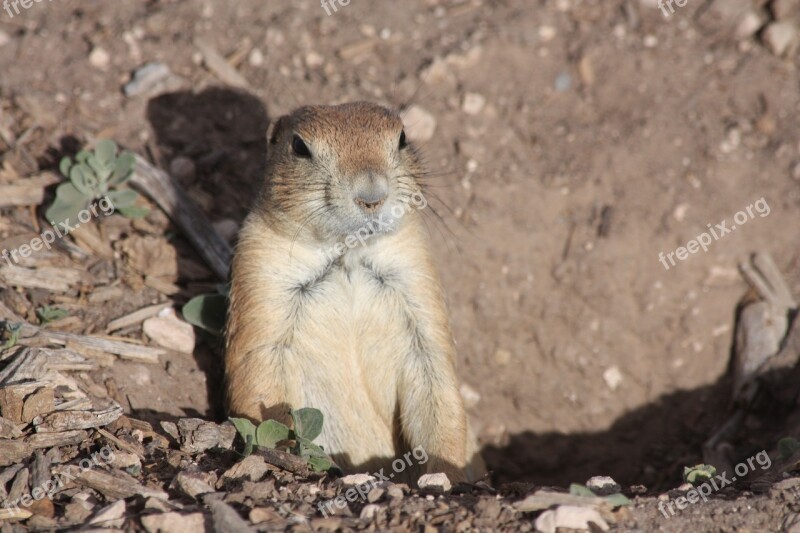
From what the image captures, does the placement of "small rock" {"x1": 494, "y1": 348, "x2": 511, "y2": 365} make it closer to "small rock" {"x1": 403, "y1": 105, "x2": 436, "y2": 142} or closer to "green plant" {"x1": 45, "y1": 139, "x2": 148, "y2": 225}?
"small rock" {"x1": 403, "y1": 105, "x2": 436, "y2": 142}

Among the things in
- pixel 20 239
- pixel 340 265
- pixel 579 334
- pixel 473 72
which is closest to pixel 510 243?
pixel 579 334

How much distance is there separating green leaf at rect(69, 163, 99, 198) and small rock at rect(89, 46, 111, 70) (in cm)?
164

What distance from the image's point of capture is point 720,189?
7988mm

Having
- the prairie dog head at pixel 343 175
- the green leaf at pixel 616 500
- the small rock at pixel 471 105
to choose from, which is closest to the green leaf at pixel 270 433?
the prairie dog head at pixel 343 175

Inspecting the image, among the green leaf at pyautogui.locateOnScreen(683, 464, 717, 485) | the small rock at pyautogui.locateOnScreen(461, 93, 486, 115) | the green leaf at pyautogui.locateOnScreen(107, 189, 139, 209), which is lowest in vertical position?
the green leaf at pyautogui.locateOnScreen(683, 464, 717, 485)

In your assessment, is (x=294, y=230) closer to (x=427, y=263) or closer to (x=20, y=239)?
(x=427, y=263)

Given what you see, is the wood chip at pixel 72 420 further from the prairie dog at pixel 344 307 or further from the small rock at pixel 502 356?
the small rock at pixel 502 356

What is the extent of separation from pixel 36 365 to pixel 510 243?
4.36 m

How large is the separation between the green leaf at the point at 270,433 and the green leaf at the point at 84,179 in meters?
2.72

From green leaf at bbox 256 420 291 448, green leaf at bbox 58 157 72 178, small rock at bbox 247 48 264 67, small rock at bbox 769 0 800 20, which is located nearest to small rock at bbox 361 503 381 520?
green leaf at bbox 256 420 291 448

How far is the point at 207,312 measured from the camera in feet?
20.4

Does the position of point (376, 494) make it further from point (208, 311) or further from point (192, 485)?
point (208, 311)

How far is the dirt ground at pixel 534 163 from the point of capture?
25.1 ft

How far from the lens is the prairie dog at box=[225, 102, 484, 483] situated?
538 cm
